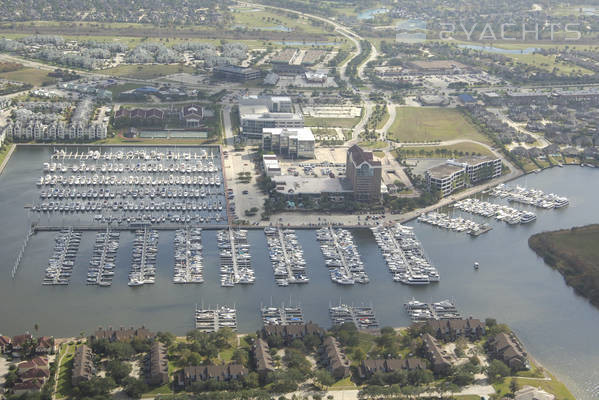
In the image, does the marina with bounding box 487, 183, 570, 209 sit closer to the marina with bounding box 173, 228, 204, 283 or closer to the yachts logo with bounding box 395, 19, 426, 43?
the marina with bounding box 173, 228, 204, 283

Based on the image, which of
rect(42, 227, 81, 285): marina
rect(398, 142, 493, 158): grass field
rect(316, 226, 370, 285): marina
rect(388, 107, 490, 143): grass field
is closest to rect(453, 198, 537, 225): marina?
rect(398, 142, 493, 158): grass field

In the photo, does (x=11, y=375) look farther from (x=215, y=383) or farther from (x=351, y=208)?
(x=351, y=208)

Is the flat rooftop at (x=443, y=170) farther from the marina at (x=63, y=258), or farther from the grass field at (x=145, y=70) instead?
the grass field at (x=145, y=70)

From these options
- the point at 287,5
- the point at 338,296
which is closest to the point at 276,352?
the point at 338,296

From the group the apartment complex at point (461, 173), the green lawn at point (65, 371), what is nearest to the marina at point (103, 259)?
the green lawn at point (65, 371)

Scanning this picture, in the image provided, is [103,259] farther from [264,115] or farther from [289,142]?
[264,115]

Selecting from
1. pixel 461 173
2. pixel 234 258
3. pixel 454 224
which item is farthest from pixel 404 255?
pixel 461 173
